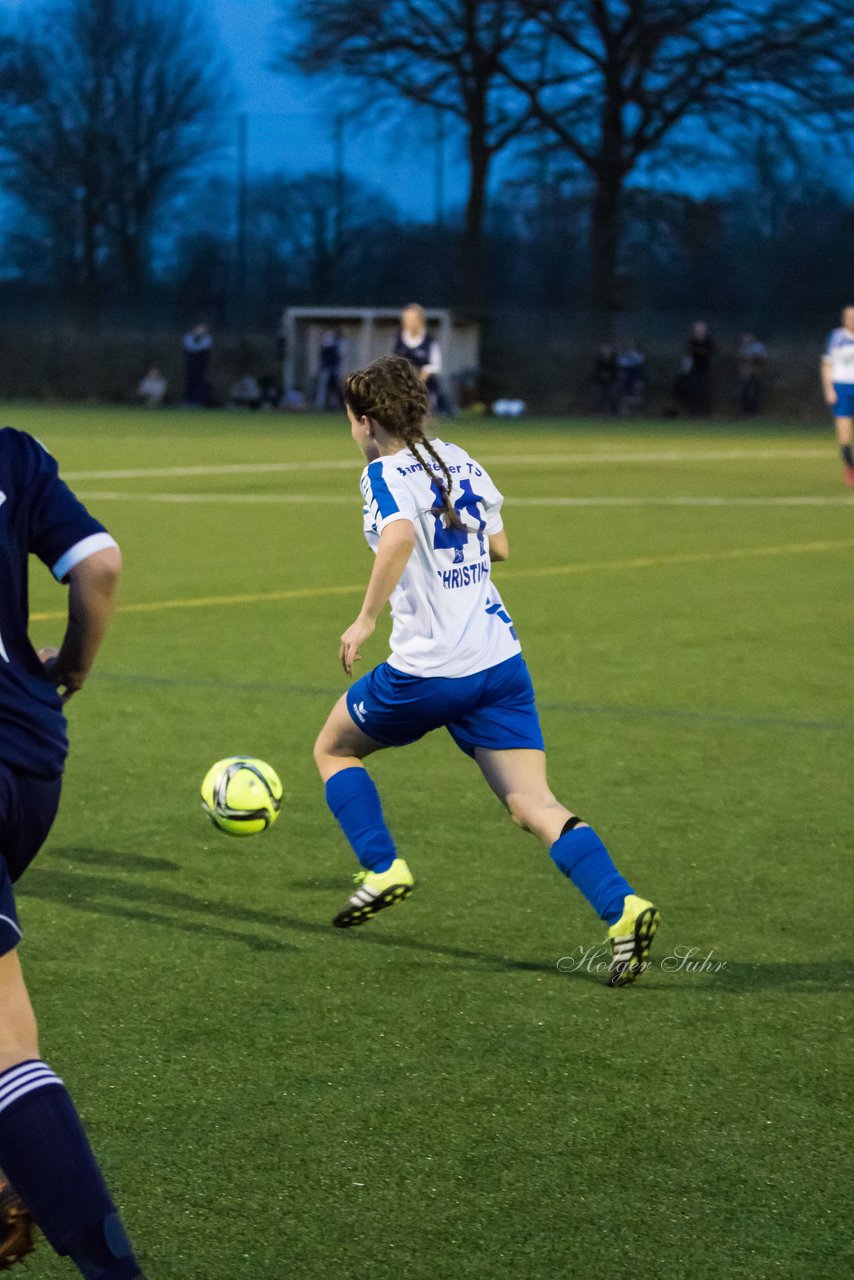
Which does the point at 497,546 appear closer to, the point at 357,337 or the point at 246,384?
the point at 246,384

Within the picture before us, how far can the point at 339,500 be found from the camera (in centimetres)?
2038

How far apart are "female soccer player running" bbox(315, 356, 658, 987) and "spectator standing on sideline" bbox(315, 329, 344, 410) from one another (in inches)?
1610

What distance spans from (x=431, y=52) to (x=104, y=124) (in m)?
10.7

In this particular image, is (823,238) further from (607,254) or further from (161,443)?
(161,443)

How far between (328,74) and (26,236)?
9545mm

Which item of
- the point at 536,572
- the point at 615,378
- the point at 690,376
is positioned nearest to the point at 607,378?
the point at 615,378

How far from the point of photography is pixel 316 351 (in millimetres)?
48844

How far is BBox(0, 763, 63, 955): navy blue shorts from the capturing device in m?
3.06

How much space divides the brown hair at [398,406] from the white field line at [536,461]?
17315 mm

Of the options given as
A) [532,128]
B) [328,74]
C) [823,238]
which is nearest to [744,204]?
[823,238]

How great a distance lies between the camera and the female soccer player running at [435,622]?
514 centimetres

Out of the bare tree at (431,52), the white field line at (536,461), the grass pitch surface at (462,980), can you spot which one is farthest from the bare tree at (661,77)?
the grass pitch surface at (462,980)

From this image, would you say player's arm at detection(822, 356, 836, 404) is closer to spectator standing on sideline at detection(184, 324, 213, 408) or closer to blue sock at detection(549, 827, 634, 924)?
blue sock at detection(549, 827, 634, 924)

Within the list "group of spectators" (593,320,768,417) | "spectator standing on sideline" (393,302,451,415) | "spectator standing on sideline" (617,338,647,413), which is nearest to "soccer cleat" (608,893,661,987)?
"spectator standing on sideline" (393,302,451,415)
